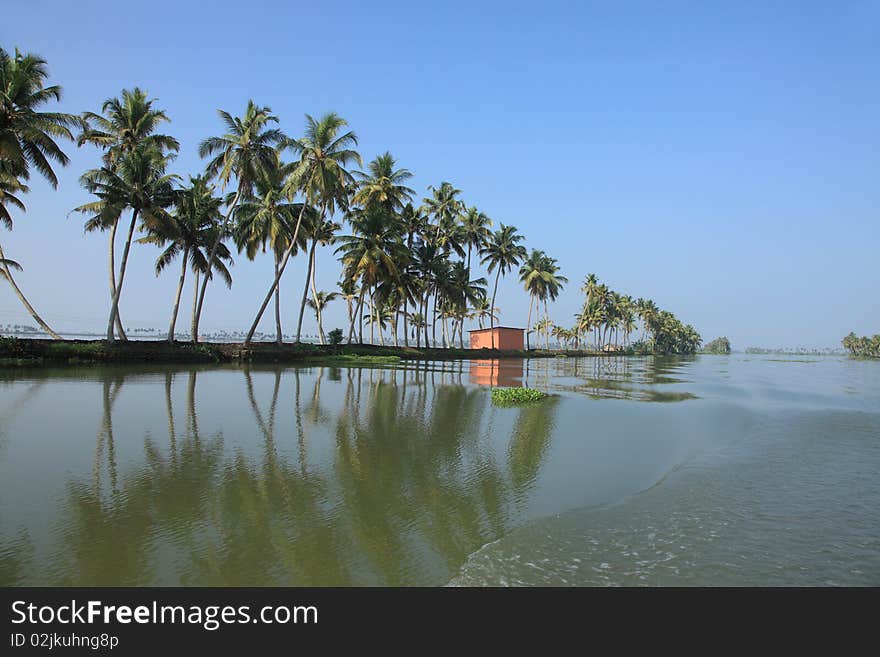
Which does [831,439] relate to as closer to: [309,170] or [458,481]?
[458,481]

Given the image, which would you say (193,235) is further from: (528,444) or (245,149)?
(528,444)

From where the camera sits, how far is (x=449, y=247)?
51.2 meters

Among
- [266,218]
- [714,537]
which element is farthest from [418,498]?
[266,218]

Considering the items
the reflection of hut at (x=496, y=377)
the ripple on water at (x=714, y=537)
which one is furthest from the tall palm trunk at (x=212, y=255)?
the ripple on water at (x=714, y=537)

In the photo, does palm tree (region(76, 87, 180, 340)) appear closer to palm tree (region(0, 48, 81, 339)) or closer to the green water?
palm tree (region(0, 48, 81, 339))

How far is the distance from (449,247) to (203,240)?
25.4 meters

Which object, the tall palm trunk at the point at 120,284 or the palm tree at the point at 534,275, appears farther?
the palm tree at the point at 534,275

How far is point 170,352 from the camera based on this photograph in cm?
2738

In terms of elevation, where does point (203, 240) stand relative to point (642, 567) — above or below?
above

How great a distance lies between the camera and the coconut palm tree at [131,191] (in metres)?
26.2

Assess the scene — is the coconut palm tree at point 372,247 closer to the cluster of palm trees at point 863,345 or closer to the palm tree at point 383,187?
the palm tree at point 383,187

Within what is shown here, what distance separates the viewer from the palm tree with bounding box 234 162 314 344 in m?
33.3

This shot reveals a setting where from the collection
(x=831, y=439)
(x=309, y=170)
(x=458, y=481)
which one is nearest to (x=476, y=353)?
(x=309, y=170)

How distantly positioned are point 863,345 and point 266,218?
170658mm
